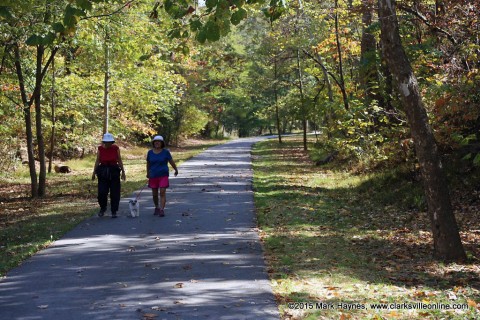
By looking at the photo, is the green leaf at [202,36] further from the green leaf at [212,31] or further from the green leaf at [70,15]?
the green leaf at [70,15]

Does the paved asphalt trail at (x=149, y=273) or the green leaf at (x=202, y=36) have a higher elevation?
the green leaf at (x=202, y=36)

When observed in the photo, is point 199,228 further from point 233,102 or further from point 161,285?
point 233,102

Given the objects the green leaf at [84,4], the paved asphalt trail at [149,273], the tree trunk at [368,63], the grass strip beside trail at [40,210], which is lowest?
the paved asphalt trail at [149,273]

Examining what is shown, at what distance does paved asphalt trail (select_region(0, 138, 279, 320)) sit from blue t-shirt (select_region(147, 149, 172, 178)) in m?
0.93

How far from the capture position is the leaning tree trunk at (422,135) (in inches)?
303

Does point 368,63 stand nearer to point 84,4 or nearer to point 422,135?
point 422,135

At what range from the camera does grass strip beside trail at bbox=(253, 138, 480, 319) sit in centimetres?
579

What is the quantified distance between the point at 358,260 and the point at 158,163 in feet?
17.9

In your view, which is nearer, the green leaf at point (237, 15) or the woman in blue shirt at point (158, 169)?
the green leaf at point (237, 15)

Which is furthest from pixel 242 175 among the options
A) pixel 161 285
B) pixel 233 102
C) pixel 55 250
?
pixel 233 102

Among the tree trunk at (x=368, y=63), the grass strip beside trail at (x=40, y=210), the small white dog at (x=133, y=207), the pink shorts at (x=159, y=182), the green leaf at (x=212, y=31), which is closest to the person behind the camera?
the green leaf at (x=212, y=31)

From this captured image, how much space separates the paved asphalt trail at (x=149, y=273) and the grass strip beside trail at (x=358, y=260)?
432mm

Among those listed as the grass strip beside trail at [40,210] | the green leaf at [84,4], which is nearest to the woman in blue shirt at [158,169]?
the grass strip beside trail at [40,210]

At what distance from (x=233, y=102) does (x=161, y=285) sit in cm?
6135
